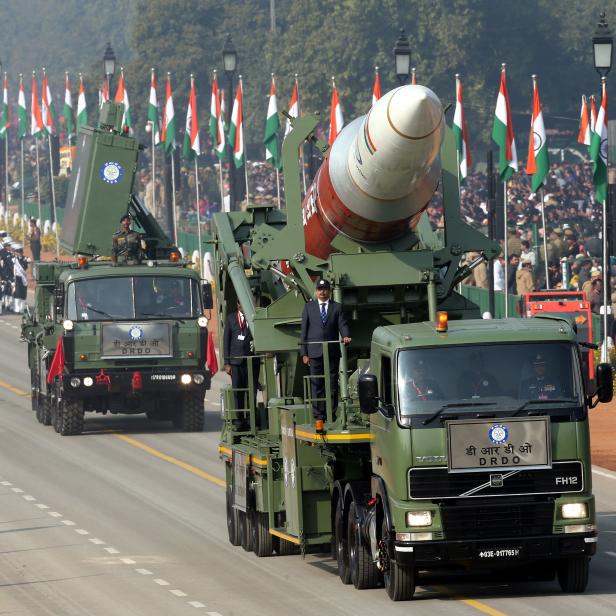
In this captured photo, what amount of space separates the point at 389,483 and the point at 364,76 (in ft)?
257

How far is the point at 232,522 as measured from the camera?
22.6 meters

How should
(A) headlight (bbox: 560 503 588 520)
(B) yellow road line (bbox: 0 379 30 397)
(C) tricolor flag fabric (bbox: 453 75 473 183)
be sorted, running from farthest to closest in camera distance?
1. (C) tricolor flag fabric (bbox: 453 75 473 183)
2. (B) yellow road line (bbox: 0 379 30 397)
3. (A) headlight (bbox: 560 503 588 520)

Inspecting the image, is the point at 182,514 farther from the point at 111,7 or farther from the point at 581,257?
the point at 111,7

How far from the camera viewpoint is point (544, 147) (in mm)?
42375

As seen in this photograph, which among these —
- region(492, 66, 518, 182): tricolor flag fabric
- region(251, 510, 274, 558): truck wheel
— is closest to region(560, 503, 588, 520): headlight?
region(251, 510, 274, 558): truck wheel

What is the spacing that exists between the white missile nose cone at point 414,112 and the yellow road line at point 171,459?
1061 cm

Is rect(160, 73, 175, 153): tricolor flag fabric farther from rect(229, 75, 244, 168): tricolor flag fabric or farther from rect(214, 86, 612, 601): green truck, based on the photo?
rect(214, 86, 612, 601): green truck

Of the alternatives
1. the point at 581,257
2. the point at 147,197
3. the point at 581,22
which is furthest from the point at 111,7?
the point at 581,257

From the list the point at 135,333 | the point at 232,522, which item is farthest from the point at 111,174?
the point at 232,522

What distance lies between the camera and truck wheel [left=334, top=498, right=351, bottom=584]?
754 inches

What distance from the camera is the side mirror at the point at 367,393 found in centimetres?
1767

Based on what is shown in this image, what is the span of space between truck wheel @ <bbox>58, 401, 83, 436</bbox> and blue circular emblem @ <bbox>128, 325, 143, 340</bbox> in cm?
150

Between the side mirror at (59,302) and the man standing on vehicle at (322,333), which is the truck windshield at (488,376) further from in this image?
the side mirror at (59,302)

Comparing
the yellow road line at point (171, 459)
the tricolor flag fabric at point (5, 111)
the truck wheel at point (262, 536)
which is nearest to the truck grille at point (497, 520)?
the truck wheel at point (262, 536)
